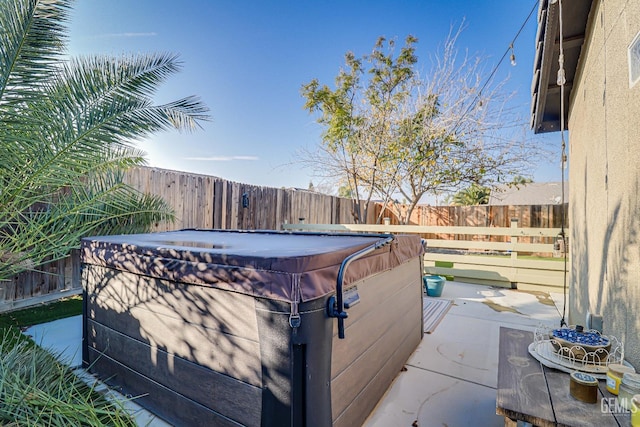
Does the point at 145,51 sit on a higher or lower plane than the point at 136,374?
higher

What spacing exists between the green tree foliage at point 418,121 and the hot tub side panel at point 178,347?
679cm

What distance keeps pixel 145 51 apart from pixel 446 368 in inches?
145

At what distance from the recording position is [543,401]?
1.24 metres

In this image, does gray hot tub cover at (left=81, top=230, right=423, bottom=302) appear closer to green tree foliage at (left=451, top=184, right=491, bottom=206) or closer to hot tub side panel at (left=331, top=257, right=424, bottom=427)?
hot tub side panel at (left=331, top=257, right=424, bottom=427)

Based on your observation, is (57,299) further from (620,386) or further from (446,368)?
(620,386)

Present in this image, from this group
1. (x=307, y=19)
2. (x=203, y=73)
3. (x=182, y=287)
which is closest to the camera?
(x=182, y=287)

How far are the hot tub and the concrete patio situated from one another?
17cm

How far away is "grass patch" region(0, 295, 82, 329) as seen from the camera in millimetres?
3318

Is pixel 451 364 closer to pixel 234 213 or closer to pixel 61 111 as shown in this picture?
pixel 61 111

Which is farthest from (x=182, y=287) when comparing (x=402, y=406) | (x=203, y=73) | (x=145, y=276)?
(x=203, y=73)

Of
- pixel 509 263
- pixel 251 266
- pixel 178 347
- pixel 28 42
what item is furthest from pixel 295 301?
pixel 509 263

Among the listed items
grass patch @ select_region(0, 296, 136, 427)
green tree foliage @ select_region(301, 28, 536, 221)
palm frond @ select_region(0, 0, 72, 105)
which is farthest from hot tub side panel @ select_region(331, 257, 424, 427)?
green tree foliage @ select_region(301, 28, 536, 221)

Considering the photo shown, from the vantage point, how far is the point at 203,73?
5527mm

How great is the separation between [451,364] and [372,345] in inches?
43.6
